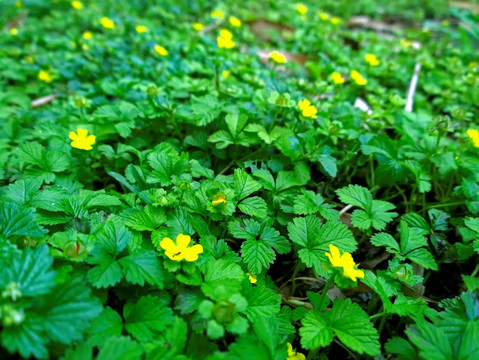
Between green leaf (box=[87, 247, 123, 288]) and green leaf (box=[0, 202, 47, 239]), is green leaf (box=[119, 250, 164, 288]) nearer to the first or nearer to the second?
green leaf (box=[87, 247, 123, 288])

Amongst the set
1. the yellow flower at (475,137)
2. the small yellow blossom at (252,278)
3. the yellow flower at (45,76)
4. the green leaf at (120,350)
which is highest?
the yellow flower at (475,137)

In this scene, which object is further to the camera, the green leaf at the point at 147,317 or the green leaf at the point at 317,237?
the green leaf at the point at 317,237

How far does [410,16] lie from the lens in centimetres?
568

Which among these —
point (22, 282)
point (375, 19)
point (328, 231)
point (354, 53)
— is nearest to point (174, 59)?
point (354, 53)

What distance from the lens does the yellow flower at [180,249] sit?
1.42 meters

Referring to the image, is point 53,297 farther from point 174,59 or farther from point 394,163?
point 174,59

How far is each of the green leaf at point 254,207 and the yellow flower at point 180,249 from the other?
355 mm

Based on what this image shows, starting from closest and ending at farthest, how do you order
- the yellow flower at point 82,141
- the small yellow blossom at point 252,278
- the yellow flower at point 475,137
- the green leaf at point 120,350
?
the green leaf at point 120,350 < the small yellow blossom at point 252,278 < the yellow flower at point 82,141 < the yellow flower at point 475,137

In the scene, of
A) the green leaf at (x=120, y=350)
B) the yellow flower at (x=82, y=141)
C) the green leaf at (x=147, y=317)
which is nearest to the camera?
the green leaf at (x=120, y=350)

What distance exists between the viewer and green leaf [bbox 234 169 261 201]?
1809mm

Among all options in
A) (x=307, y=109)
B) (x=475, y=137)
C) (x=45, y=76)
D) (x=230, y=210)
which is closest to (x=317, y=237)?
(x=230, y=210)

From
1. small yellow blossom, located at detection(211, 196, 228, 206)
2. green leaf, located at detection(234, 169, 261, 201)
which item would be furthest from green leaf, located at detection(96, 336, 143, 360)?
green leaf, located at detection(234, 169, 261, 201)

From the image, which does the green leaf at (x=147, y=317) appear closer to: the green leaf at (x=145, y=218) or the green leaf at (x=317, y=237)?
the green leaf at (x=145, y=218)

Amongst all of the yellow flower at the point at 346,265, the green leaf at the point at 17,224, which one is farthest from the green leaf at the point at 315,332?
the green leaf at the point at 17,224
